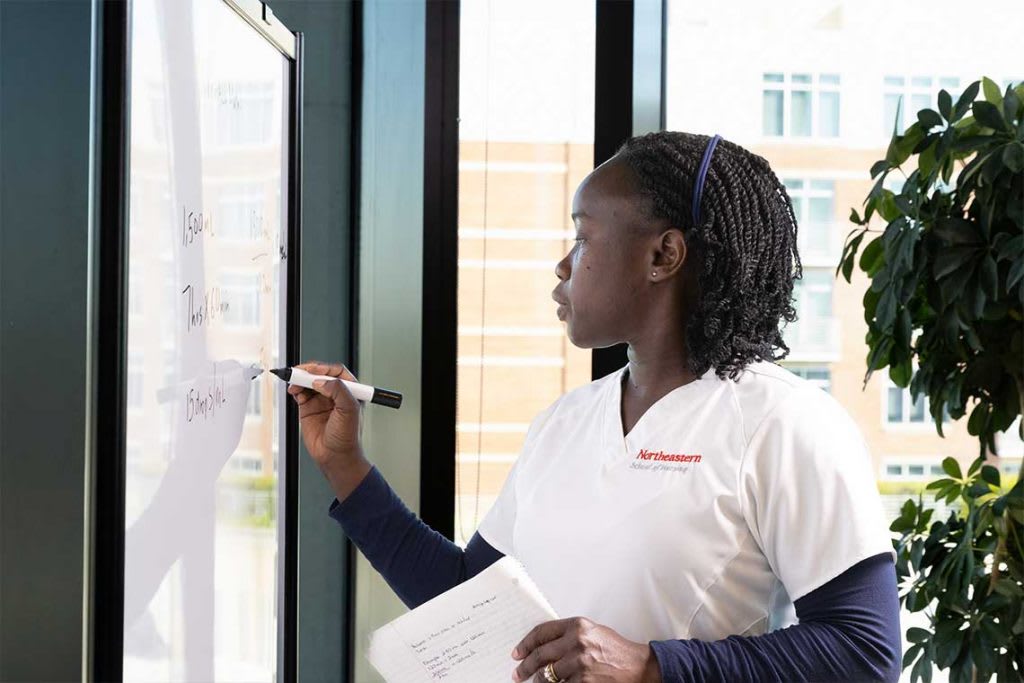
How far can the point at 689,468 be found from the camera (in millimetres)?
1122

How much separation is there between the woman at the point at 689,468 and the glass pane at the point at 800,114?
842mm

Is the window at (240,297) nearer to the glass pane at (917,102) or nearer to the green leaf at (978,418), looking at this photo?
the green leaf at (978,418)

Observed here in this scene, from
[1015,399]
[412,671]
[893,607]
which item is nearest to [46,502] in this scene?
[412,671]

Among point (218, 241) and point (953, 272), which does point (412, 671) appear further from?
point (953, 272)

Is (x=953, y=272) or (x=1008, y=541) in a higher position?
(x=953, y=272)

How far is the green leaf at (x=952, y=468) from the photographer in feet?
6.16

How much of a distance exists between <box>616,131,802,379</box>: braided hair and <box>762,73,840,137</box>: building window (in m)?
0.83

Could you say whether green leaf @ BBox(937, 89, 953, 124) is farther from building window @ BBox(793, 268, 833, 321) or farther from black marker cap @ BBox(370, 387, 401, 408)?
black marker cap @ BBox(370, 387, 401, 408)

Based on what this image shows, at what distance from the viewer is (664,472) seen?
1.14 meters

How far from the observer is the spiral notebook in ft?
3.42

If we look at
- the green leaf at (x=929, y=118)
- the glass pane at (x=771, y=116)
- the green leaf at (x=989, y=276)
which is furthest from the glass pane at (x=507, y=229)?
the green leaf at (x=989, y=276)

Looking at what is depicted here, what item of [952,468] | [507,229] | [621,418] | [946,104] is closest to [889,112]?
[946,104]

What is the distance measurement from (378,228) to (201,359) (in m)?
1.02

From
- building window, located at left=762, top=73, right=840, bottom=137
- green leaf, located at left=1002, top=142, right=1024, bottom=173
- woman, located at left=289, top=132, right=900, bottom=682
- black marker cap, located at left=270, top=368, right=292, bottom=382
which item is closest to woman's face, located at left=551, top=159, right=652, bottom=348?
woman, located at left=289, top=132, right=900, bottom=682
